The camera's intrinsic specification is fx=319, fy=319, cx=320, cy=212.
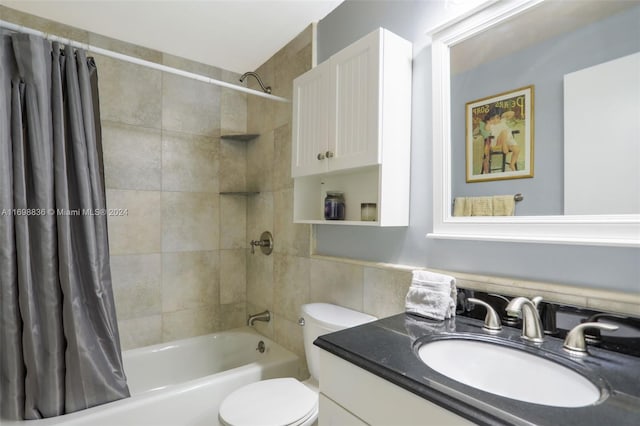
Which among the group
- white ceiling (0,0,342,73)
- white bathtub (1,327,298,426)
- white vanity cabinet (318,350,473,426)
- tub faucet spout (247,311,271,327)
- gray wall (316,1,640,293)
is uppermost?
white ceiling (0,0,342,73)

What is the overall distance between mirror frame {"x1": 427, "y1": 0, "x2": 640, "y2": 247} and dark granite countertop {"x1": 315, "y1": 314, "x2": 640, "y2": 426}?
289 millimetres

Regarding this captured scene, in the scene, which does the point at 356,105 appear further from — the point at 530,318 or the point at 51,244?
the point at 51,244

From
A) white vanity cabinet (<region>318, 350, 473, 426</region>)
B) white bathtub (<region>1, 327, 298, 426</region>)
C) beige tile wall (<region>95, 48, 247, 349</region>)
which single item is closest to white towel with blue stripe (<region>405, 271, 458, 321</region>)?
white vanity cabinet (<region>318, 350, 473, 426</region>)

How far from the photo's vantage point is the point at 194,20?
72.7 inches

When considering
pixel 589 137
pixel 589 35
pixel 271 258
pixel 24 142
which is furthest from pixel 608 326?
pixel 24 142

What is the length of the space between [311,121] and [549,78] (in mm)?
983

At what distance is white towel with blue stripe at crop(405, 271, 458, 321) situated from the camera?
3.53 ft

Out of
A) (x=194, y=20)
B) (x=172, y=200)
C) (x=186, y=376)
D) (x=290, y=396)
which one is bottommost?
(x=186, y=376)

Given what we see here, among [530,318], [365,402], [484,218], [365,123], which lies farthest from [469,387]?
[365,123]

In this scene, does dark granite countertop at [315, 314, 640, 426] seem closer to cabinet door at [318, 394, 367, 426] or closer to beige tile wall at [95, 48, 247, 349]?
cabinet door at [318, 394, 367, 426]

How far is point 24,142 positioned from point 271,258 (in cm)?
142

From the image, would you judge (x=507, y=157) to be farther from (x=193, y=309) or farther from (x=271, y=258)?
(x=193, y=309)

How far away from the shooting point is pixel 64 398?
1423mm

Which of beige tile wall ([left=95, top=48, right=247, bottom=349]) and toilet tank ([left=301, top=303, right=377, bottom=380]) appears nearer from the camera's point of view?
toilet tank ([left=301, top=303, right=377, bottom=380])
